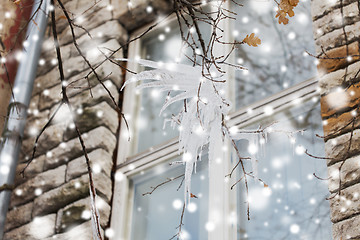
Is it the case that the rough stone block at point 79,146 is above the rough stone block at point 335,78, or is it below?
above

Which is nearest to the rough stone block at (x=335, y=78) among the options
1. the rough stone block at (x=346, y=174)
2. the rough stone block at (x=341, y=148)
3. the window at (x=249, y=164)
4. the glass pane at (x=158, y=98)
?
the window at (x=249, y=164)

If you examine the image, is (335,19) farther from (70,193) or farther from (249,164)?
(70,193)

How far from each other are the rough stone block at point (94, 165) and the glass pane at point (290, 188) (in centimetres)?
95

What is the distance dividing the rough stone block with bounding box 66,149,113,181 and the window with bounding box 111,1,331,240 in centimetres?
10

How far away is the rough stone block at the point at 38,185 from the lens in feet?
11.3

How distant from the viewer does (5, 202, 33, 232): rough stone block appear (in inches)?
135

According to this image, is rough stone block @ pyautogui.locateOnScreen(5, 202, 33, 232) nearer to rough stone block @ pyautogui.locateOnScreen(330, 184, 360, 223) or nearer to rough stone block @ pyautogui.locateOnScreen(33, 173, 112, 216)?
rough stone block @ pyautogui.locateOnScreen(33, 173, 112, 216)

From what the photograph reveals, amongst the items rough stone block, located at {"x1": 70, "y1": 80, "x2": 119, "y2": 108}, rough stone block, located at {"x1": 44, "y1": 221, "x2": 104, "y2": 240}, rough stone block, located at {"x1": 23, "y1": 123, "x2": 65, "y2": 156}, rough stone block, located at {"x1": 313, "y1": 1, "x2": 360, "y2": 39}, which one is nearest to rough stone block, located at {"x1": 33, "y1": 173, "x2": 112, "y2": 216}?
rough stone block, located at {"x1": 44, "y1": 221, "x2": 104, "y2": 240}

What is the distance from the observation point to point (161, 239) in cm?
301

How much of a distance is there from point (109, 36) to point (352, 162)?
2.22 meters

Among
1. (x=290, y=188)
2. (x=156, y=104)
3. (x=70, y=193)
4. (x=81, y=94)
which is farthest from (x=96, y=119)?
(x=290, y=188)

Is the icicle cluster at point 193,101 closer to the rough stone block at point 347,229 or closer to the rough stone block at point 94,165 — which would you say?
the rough stone block at point 347,229

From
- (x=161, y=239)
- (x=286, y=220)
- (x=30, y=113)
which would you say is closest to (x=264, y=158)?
(x=286, y=220)

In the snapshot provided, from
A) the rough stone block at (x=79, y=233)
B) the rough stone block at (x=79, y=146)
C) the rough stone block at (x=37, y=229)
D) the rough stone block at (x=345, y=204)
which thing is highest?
the rough stone block at (x=79, y=146)
